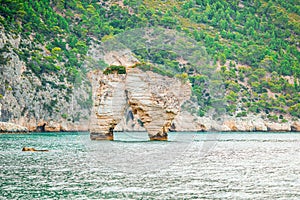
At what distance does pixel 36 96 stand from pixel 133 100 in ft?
131

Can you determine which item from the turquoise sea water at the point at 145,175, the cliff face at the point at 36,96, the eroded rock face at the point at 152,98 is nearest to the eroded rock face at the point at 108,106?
the eroded rock face at the point at 152,98

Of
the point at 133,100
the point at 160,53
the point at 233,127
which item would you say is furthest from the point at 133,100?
the point at 160,53

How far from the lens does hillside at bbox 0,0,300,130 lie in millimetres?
99188

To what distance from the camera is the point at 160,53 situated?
128 metres

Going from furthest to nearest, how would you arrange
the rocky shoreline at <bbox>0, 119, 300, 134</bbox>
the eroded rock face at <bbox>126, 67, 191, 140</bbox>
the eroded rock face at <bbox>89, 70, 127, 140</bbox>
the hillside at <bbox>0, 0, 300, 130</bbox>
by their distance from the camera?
the rocky shoreline at <bbox>0, 119, 300, 134</bbox> < the hillside at <bbox>0, 0, 300, 130</bbox> < the eroded rock face at <bbox>89, 70, 127, 140</bbox> < the eroded rock face at <bbox>126, 67, 191, 140</bbox>

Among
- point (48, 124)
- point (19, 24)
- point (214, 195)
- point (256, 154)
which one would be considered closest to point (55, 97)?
point (48, 124)

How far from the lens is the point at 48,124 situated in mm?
97250

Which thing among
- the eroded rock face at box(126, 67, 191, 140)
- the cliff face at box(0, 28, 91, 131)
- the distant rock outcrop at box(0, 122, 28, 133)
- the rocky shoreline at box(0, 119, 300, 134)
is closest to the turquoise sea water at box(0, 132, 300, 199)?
the eroded rock face at box(126, 67, 191, 140)

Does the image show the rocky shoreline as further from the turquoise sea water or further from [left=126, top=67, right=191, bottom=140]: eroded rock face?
the turquoise sea water

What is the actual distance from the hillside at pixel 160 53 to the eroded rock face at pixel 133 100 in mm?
21580

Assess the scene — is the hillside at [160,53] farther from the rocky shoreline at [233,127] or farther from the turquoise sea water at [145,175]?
Result: the turquoise sea water at [145,175]

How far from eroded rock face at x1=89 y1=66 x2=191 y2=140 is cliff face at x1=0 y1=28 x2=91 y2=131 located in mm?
31599

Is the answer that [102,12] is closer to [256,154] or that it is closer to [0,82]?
[0,82]

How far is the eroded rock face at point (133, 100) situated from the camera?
60844mm
